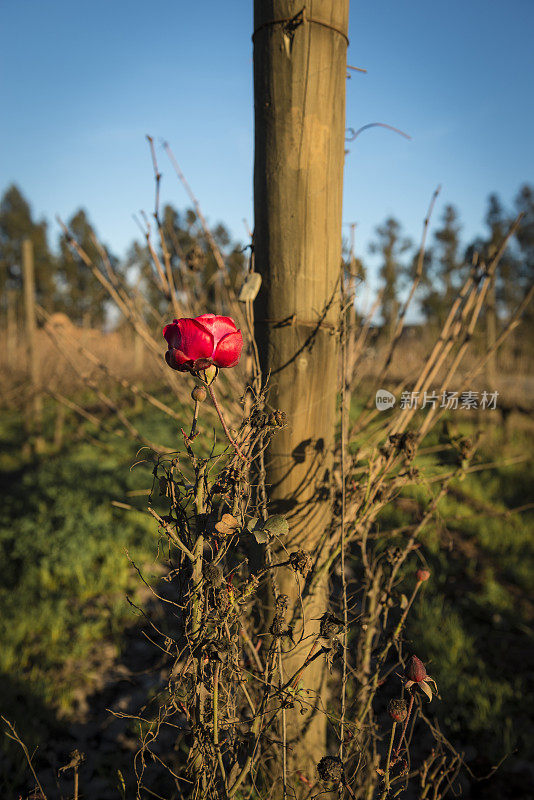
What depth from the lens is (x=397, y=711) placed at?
0.91 metres

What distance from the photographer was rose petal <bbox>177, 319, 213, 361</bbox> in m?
0.82

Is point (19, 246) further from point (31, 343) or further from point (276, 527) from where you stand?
point (276, 527)

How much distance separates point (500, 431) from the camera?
7.88 m

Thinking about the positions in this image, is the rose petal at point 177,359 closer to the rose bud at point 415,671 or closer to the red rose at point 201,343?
the red rose at point 201,343

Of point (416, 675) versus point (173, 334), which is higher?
point (173, 334)

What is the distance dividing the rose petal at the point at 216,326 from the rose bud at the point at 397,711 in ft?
2.56

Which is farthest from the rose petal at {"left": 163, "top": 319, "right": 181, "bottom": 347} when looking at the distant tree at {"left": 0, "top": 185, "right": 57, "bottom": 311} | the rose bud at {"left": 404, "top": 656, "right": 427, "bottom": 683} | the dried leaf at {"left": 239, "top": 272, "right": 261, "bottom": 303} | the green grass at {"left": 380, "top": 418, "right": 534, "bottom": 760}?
the distant tree at {"left": 0, "top": 185, "right": 57, "bottom": 311}

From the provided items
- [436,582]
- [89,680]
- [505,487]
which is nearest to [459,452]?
[89,680]

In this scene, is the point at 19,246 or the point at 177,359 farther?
the point at 19,246

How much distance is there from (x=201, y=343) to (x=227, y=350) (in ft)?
0.16

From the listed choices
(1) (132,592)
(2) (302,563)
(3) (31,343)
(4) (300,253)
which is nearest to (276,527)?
(2) (302,563)

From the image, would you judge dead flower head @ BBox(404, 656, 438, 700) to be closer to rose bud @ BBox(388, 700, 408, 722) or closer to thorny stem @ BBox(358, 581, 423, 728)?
rose bud @ BBox(388, 700, 408, 722)

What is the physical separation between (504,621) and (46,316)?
3.49m

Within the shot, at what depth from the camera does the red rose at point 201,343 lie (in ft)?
2.70
